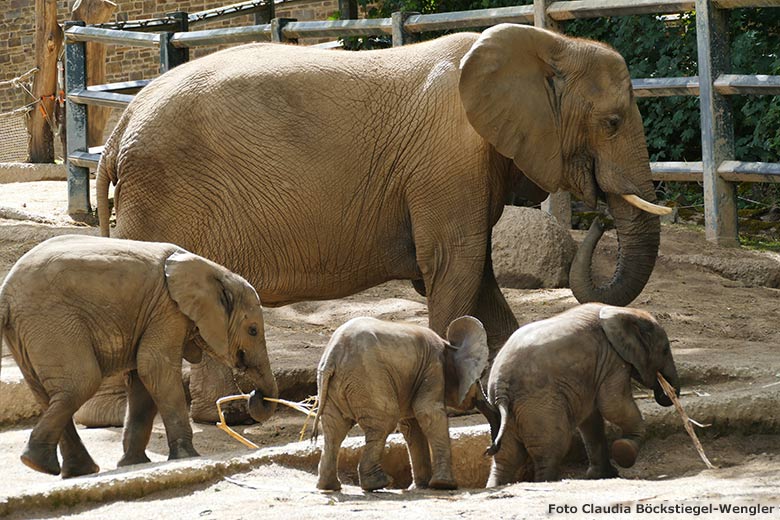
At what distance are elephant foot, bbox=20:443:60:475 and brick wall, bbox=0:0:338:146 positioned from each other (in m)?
16.7

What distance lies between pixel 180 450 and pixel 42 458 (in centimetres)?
67

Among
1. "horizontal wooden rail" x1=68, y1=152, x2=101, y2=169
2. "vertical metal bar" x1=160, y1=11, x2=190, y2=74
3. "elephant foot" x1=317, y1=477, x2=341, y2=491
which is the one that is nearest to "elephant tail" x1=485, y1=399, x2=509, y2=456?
"elephant foot" x1=317, y1=477, x2=341, y2=491

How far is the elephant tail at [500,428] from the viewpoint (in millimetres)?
6379

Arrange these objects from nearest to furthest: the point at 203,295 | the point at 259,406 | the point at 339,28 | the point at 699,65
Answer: the point at 203,295
the point at 259,406
the point at 699,65
the point at 339,28

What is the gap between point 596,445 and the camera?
693cm

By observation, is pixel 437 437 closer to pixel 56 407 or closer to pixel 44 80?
pixel 56 407

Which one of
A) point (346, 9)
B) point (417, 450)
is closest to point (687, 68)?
point (346, 9)

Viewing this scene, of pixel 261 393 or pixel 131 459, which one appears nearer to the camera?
pixel 131 459

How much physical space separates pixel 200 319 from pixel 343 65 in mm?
2303

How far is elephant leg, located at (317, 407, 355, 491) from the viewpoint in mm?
6102

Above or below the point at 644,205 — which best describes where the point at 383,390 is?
below

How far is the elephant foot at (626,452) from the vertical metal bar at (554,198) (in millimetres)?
6304

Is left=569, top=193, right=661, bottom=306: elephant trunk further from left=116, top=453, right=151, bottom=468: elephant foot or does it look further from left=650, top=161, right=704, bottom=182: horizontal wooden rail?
left=650, top=161, right=704, bottom=182: horizontal wooden rail

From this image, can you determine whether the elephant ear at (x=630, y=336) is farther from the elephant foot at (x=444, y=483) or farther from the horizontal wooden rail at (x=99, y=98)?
the horizontal wooden rail at (x=99, y=98)
